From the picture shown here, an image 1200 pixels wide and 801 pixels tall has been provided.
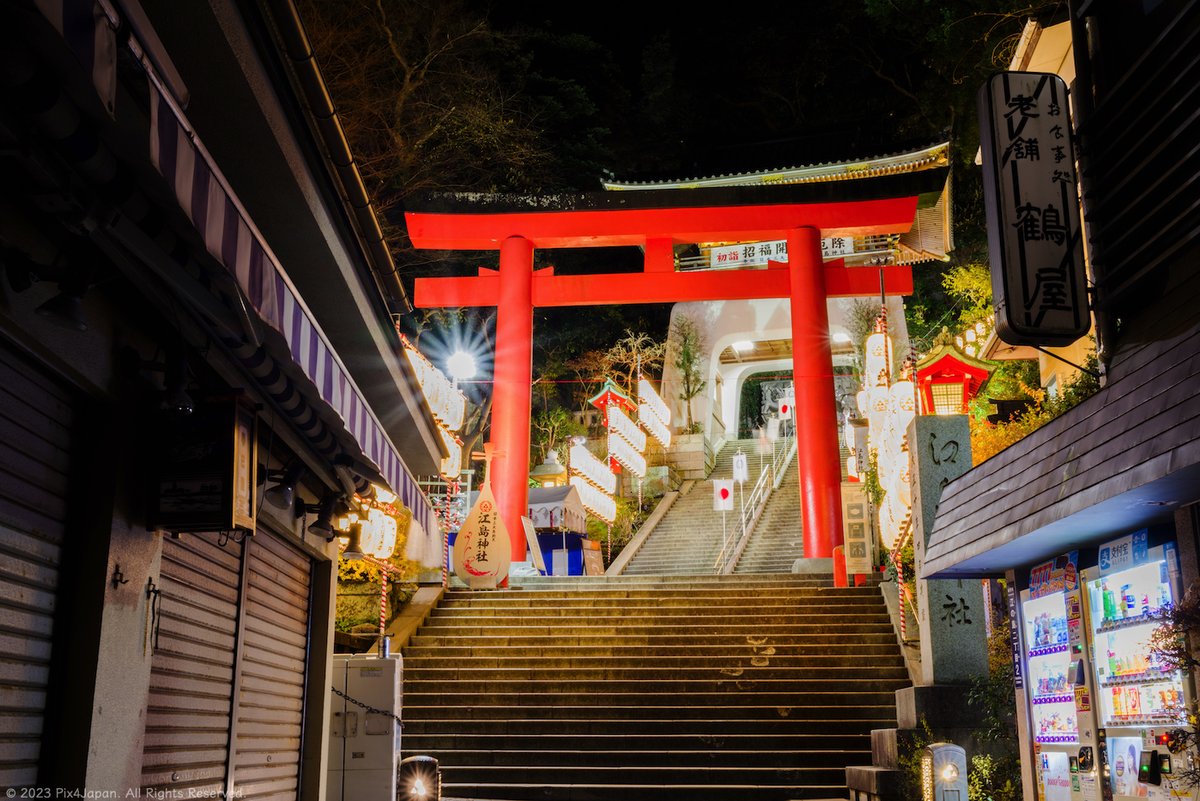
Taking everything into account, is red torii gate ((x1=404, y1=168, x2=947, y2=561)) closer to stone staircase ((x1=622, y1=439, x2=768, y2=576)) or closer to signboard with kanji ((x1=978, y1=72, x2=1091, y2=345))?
stone staircase ((x1=622, y1=439, x2=768, y2=576))

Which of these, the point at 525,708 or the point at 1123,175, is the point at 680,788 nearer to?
the point at 525,708

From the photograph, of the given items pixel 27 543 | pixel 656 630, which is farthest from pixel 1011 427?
pixel 27 543

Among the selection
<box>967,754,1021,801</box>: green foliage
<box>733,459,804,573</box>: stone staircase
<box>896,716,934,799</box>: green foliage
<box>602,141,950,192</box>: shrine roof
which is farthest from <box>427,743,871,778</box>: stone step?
<box>602,141,950,192</box>: shrine roof

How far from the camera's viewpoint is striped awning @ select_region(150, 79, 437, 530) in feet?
11.8

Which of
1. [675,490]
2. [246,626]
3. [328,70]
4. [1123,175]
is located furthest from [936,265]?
[246,626]

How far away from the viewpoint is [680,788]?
39.4 feet

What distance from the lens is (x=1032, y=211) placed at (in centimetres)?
723

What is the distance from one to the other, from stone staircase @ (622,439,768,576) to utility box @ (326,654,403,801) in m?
13.0

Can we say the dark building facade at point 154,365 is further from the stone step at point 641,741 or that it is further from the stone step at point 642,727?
the stone step at point 642,727

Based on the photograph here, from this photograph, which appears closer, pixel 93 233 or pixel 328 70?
pixel 93 233

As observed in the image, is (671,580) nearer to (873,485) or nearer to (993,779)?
(873,485)

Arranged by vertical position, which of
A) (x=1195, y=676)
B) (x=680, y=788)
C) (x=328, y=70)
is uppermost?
(x=328, y=70)

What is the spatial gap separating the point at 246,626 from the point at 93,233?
12.8 feet

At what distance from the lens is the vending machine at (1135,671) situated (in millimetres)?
6227
